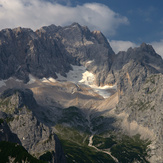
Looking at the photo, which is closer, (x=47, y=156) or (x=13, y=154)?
(x=13, y=154)

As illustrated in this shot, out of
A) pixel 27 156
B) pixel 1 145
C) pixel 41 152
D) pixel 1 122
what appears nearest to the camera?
pixel 27 156

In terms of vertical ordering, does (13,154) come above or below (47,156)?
above

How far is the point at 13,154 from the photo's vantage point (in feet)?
326

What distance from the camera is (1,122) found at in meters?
130

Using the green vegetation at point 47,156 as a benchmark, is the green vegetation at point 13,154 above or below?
above

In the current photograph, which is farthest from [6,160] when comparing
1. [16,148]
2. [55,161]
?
[55,161]

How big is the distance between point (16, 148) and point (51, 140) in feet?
309

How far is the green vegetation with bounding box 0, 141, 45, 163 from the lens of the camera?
3792 inches

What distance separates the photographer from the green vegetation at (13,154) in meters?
96.3

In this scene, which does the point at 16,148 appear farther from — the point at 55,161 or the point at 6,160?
the point at 55,161

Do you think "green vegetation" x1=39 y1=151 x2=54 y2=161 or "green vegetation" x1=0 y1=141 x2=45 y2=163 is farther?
"green vegetation" x1=39 y1=151 x2=54 y2=161

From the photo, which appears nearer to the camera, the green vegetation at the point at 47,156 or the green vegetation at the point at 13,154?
the green vegetation at the point at 13,154

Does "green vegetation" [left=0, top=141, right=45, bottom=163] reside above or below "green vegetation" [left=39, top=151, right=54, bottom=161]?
above

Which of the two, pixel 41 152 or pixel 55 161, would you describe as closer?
pixel 55 161
